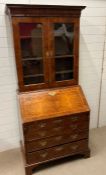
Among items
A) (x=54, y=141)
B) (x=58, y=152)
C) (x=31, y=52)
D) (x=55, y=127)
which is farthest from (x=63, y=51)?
(x=58, y=152)

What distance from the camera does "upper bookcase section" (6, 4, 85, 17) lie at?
1675 mm

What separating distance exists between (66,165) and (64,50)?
1412 mm

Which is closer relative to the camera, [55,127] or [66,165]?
[55,127]

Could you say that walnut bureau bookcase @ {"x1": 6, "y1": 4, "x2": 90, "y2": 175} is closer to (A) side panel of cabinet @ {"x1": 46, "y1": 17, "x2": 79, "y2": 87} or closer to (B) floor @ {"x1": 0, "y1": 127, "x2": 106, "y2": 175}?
(A) side panel of cabinet @ {"x1": 46, "y1": 17, "x2": 79, "y2": 87}

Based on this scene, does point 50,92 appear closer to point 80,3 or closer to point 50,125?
point 50,125

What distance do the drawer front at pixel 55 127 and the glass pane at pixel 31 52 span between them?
19.7 inches

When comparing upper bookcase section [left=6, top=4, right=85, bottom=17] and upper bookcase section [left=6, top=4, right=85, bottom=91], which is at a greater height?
upper bookcase section [left=6, top=4, right=85, bottom=17]

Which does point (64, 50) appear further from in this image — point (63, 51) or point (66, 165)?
point (66, 165)

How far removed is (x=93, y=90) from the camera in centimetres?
270

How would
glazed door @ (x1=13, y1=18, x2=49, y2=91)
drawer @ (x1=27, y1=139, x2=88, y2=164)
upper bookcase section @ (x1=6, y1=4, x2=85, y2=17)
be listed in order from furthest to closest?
drawer @ (x1=27, y1=139, x2=88, y2=164)
glazed door @ (x1=13, y1=18, x2=49, y2=91)
upper bookcase section @ (x1=6, y1=4, x2=85, y2=17)

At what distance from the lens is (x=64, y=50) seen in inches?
80.0

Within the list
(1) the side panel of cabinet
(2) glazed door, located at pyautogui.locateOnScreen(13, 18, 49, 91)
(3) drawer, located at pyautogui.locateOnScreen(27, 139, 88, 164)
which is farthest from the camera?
(3) drawer, located at pyautogui.locateOnScreen(27, 139, 88, 164)

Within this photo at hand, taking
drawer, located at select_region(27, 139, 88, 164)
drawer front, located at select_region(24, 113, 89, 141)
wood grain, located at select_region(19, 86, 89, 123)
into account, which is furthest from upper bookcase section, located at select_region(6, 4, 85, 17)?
drawer, located at select_region(27, 139, 88, 164)

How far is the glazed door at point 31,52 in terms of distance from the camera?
1.80 metres
